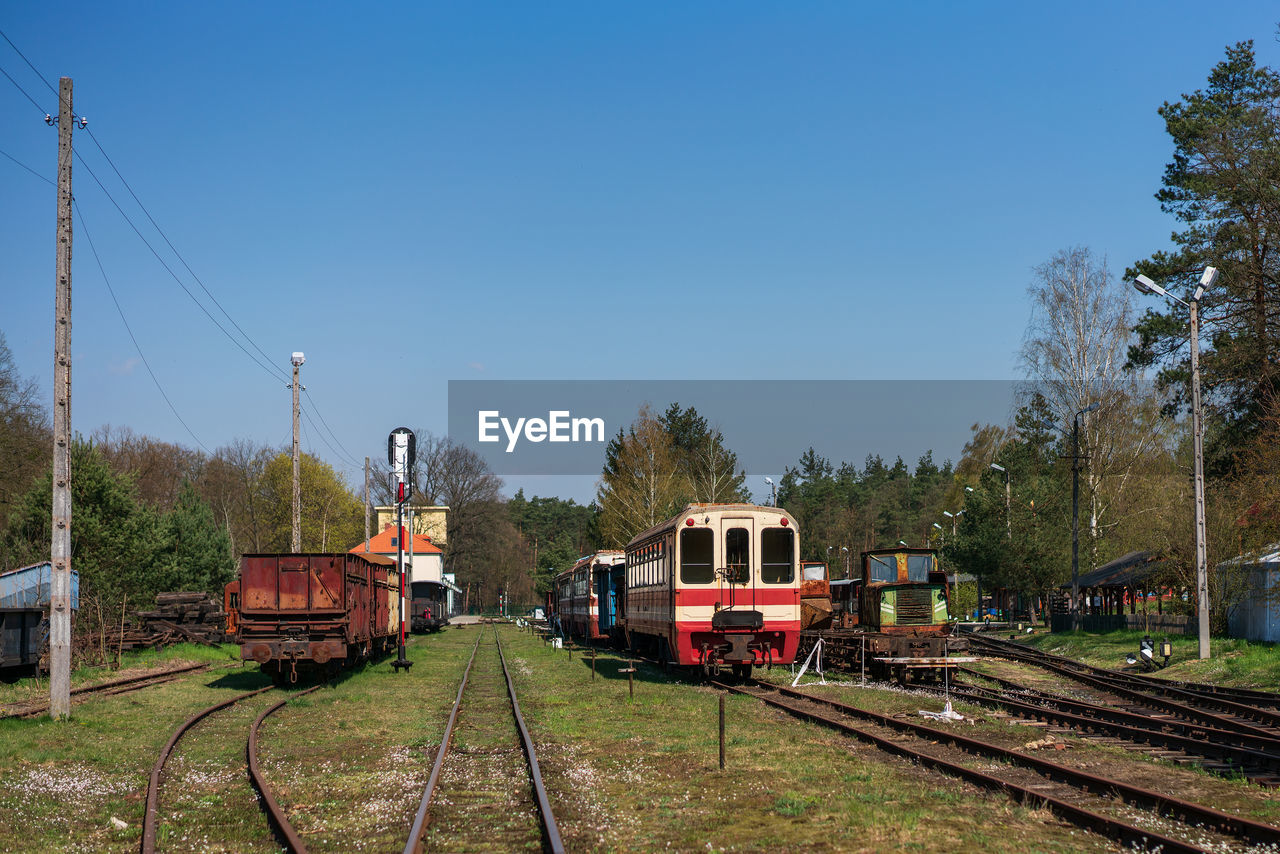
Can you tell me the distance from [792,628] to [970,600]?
50746mm

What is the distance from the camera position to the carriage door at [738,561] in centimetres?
2248

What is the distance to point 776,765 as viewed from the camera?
12.7m

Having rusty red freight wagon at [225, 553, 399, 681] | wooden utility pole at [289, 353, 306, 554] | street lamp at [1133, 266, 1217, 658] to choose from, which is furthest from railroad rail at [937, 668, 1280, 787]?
wooden utility pole at [289, 353, 306, 554]

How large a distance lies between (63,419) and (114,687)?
24.5 ft

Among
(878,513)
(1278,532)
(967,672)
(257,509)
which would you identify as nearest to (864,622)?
(967,672)

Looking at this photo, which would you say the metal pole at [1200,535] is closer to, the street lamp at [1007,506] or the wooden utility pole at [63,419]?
the wooden utility pole at [63,419]

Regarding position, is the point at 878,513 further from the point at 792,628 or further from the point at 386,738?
the point at 386,738

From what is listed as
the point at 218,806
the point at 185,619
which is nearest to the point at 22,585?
the point at 185,619

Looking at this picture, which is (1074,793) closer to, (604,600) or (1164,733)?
(1164,733)

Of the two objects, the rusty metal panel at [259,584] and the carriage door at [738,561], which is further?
the rusty metal panel at [259,584]

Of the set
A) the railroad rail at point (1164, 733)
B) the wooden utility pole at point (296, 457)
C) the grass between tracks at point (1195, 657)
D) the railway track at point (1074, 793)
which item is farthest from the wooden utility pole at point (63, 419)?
the grass between tracks at point (1195, 657)

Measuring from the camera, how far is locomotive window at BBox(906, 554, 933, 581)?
27.0 meters

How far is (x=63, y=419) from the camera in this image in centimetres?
1845

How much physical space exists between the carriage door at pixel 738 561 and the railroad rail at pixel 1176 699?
302 inches
